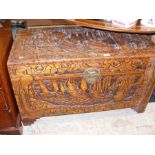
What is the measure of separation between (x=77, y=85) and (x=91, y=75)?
10 centimetres

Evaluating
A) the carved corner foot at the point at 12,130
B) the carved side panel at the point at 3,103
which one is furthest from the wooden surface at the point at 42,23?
the carved corner foot at the point at 12,130

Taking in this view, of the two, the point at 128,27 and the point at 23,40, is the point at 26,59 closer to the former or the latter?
the point at 23,40

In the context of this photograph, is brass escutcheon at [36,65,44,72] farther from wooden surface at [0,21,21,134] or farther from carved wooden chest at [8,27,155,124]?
wooden surface at [0,21,21,134]

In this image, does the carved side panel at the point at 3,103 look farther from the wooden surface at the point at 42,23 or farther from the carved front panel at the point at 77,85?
the wooden surface at the point at 42,23

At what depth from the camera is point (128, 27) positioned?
37.4 inches

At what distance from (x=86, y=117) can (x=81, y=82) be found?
35cm

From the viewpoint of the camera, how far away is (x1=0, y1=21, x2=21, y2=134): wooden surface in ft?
3.02

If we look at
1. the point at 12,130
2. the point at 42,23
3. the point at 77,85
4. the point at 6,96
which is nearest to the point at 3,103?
the point at 6,96

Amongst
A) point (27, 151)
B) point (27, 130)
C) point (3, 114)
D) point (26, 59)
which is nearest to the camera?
point (27, 151)

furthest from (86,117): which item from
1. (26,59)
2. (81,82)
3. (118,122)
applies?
(26,59)

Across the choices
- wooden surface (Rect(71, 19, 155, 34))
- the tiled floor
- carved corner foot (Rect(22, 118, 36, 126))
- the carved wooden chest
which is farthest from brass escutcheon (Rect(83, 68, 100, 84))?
carved corner foot (Rect(22, 118, 36, 126))

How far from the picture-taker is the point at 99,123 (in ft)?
4.08

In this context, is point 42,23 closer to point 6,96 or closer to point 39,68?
point 39,68
